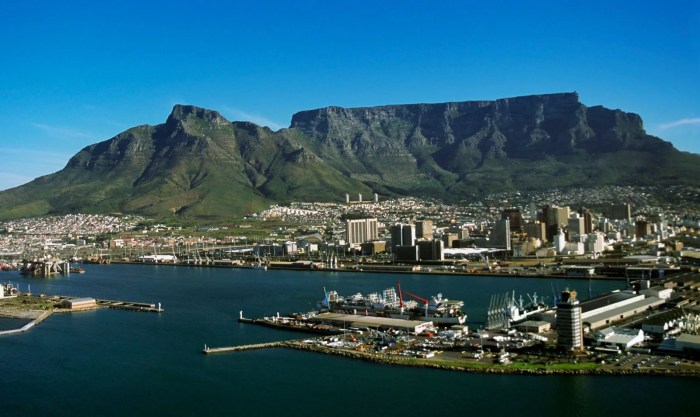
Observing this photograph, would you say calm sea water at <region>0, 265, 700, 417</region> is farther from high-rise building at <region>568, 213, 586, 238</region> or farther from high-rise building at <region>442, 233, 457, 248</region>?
high-rise building at <region>568, 213, 586, 238</region>

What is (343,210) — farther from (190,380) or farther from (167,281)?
(190,380)

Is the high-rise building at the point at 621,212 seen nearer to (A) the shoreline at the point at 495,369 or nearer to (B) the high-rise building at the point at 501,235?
(B) the high-rise building at the point at 501,235

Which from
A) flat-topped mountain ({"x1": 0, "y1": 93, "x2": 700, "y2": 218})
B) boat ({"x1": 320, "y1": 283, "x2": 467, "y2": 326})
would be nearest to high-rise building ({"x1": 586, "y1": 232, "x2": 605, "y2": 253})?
boat ({"x1": 320, "y1": 283, "x2": 467, "y2": 326})

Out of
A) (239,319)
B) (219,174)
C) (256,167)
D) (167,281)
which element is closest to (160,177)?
(219,174)

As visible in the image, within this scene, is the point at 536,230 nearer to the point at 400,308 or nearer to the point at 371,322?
the point at 400,308

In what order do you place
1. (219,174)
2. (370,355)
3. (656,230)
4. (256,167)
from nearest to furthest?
(370,355)
(656,230)
(219,174)
(256,167)

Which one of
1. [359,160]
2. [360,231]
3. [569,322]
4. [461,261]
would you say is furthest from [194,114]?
[569,322]

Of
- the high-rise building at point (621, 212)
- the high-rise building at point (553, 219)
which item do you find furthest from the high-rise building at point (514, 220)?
the high-rise building at point (621, 212)
